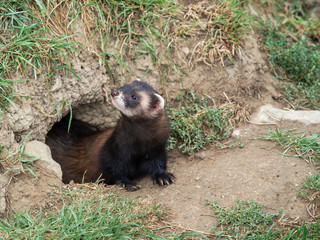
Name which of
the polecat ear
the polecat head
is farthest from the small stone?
the polecat ear

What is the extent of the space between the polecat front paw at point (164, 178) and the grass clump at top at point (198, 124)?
0.50m

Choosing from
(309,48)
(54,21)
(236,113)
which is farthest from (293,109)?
(54,21)

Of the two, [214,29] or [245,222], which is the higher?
[214,29]

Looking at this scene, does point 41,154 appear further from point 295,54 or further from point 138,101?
point 295,54

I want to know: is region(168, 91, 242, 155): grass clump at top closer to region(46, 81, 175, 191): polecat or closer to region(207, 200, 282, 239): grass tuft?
region(46, 81, 175, 191): polecat

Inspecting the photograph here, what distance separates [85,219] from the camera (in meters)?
3.38

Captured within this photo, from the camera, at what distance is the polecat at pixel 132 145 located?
182 inches

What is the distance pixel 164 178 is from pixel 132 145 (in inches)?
21.7

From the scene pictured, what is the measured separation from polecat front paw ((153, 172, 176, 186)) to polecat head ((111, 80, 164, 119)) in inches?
28.0

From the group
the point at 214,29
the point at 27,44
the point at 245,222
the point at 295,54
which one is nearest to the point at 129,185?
the point at 245,222

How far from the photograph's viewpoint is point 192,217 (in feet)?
12.7

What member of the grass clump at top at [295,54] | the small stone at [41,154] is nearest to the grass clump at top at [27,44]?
the small stone at [41,154]

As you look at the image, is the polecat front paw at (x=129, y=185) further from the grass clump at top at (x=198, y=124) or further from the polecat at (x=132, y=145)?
the grass clump at top at (x=198, y=124)

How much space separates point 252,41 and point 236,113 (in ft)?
4.29
